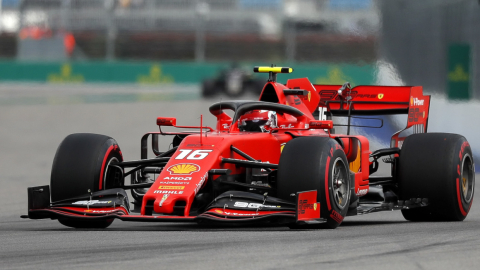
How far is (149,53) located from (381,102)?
34944 mm

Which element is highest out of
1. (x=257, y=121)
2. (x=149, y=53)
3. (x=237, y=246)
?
(x=149, y=53)

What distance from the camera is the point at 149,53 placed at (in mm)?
45281

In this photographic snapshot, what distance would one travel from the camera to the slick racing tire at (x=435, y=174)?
9555 millimetres

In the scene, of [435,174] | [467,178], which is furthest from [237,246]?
[467,178]

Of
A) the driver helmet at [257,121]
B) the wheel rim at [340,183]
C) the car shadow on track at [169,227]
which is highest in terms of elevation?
the driver helmet at [257,121]

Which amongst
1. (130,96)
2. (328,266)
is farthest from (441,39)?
(130,96)

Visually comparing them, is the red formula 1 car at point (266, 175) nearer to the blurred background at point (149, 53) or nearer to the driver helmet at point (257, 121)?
the driver helmet at point (257, 121)

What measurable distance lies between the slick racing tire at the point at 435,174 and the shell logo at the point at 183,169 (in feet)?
9.10

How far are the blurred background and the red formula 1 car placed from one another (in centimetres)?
1078

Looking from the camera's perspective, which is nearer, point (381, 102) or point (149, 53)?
point (381, 102)

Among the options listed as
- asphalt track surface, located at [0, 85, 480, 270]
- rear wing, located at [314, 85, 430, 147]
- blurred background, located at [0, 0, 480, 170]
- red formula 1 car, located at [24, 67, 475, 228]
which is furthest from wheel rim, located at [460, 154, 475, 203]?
blurred background, located at [0, 0, 480, 170]

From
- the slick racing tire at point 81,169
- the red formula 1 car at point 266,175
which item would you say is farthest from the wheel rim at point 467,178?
the slick racing tire at point 81,169

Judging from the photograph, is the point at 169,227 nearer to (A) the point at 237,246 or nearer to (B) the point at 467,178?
(A) the point at 237,246

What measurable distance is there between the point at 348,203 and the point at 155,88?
3493cm
